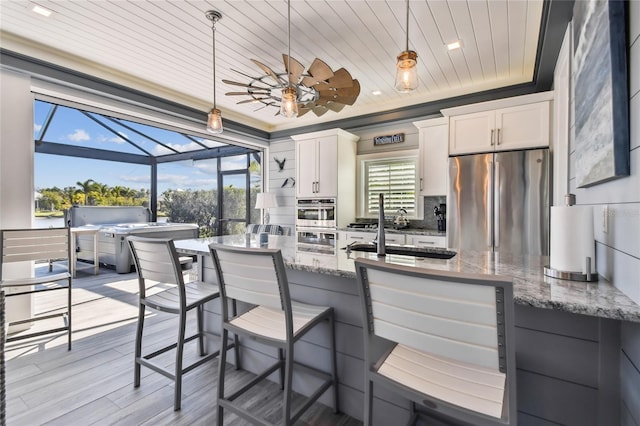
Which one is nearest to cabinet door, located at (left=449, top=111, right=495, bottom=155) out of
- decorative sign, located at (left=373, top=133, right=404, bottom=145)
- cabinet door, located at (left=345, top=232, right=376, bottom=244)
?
decorative sign, located at (left=373, top=133, right=404, bottom=145)

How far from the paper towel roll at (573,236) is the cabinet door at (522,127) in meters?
2.39

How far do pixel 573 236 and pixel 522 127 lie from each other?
8.30 ft

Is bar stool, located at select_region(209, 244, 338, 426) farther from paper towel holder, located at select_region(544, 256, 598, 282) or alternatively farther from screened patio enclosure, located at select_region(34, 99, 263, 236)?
screened patio enclosure, located at select_region(34, 99, 263, 236)

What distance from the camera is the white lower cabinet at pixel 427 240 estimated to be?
3.71 m

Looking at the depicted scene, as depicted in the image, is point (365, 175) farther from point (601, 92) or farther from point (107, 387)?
point (107, 387)

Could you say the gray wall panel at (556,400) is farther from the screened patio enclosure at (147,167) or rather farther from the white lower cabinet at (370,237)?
the screened patio enclosure at (147,167)

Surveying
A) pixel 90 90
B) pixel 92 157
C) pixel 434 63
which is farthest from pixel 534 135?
pixel 92 157

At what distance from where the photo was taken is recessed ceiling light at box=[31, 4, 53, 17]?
7.70ft

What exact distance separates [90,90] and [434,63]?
3.73 metres

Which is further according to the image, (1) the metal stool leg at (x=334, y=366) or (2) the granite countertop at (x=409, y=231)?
(2) the granite countertop at (x=409, y=231)

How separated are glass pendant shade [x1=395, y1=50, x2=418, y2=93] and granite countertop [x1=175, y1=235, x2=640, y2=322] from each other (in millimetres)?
1095

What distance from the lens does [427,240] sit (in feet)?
12.5

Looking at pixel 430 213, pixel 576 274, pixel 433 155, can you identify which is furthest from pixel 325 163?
pixel 576 274

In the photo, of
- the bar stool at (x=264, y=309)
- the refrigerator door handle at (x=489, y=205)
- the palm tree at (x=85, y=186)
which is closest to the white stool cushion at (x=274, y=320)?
the bar stool at (x=264, y=309)
